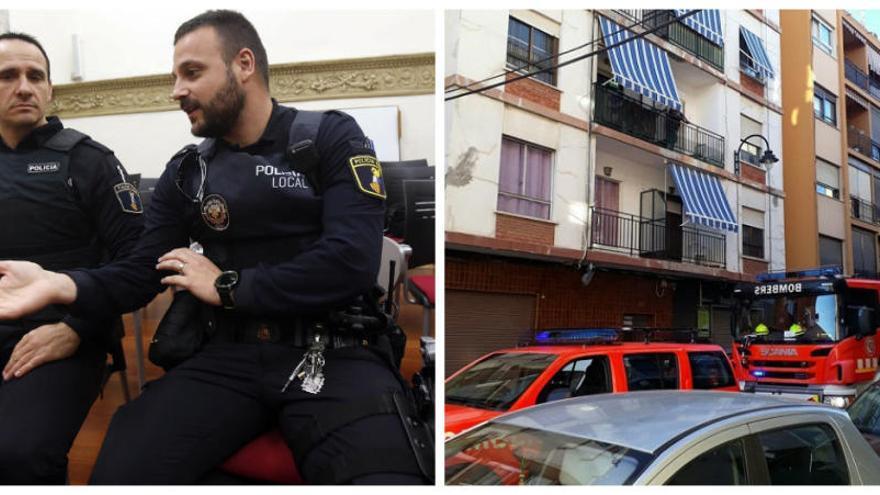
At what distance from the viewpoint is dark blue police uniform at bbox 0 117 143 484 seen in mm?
1927

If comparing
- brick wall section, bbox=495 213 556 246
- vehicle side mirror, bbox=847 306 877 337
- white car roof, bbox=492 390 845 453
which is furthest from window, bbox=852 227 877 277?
white car roof, bbox=492 390 845 453

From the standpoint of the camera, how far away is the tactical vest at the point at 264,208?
1.85 metres

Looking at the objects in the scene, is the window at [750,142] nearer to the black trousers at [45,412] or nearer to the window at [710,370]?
the window at [710,370]

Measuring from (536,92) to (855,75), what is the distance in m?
11.0

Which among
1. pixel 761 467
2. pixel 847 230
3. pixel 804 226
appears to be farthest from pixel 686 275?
pixel 761 467

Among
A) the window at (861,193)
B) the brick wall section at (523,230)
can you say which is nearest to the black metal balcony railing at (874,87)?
the window at (861,193)

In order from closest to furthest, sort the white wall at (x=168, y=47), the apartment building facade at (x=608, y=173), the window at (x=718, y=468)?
the window at (x=718, y=468) < the white wall at (x=168, y=47) < the apartment building facade at (x=608, y=173)

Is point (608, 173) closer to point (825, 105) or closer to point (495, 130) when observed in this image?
point (495, 130)

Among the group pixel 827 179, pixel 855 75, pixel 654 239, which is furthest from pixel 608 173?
pixel 855 75

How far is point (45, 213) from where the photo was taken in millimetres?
2033

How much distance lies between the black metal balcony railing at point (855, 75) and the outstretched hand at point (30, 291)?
17850 millimetres

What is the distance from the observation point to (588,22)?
10.5 metres

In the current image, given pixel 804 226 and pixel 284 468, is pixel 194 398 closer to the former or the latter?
pixel 284 468

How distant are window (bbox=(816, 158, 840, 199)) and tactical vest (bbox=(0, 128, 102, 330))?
1559cm
